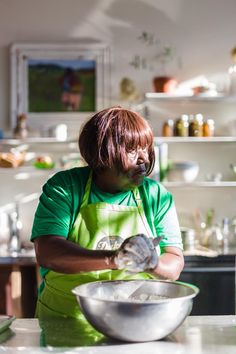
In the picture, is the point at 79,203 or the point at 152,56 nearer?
the point at 79,203

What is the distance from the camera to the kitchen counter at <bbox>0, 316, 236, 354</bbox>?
5.41 feet

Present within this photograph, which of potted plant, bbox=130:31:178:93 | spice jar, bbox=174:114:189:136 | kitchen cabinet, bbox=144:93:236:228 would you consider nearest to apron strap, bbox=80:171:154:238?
spice jar, bbox=174:114:189:136

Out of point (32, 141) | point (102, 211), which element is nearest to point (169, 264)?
point (102, 211)

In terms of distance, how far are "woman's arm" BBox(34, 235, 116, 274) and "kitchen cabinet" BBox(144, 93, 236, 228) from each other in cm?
281

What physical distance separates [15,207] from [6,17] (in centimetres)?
134

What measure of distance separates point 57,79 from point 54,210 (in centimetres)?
282

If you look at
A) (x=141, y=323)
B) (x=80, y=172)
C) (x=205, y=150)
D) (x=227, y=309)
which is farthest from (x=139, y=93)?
(x=141, y=323)

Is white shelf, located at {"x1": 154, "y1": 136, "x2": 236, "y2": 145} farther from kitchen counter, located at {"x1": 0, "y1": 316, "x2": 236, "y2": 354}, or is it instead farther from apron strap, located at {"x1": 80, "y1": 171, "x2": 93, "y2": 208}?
kitchen counter, located at {"x1": 0, "y1": 316, "x2": 236, "y2": 354}

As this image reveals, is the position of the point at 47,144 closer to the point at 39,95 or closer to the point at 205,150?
the point at 39,95

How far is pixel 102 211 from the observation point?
205cm

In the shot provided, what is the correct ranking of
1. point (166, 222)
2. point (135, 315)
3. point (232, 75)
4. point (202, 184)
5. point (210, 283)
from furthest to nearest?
point (232, 75), point (202, 184), point (210, 283), point (166, 222), point (135, 315)

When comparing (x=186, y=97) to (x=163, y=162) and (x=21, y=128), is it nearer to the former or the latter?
(x=163, y=162)

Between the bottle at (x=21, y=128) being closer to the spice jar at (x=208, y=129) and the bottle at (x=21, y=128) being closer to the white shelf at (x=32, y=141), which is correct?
the white shelf at (x=32, y=141)

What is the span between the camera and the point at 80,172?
210 cm
